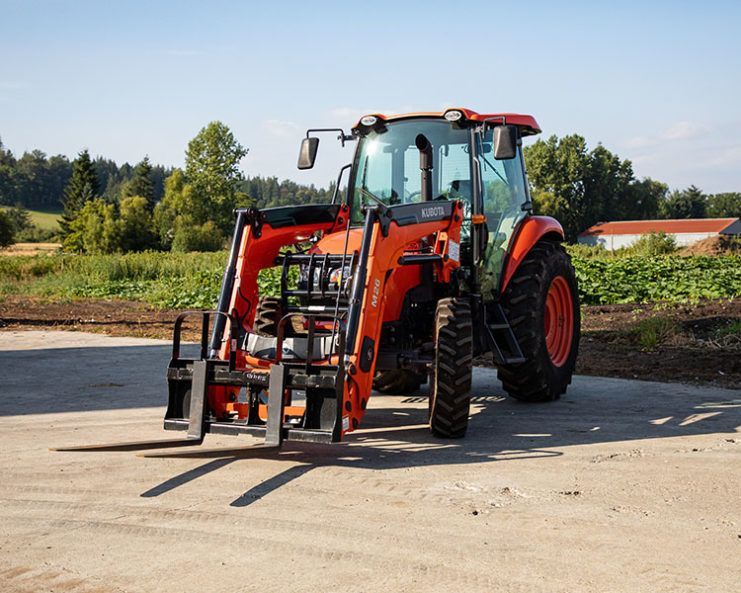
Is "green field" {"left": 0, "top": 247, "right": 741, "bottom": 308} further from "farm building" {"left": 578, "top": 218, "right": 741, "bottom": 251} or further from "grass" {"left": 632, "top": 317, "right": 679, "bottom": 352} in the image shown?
"farm building" {"left": 578, "top": 218, "right": 741, "bottom": 251}

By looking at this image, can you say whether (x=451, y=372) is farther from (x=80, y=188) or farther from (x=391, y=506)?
(x=80, y=188)

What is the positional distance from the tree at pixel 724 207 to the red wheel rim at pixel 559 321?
4930 inches

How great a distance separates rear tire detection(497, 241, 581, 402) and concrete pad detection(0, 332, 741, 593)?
0.34 meters

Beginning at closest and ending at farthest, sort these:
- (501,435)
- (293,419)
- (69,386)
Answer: (293,419), (501,435), (69,386)

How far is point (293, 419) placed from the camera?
20.6 feet

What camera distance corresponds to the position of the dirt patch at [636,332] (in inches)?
418

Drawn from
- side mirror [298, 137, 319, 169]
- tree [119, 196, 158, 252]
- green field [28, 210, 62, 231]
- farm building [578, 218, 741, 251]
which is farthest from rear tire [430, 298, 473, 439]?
green field [28, 210, 62, 231]

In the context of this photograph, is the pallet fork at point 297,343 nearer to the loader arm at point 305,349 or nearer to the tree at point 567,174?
the loader arm at point 305,349

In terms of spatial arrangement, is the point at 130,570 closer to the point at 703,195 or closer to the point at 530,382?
the point at 530,382

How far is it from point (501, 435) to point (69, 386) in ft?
16.8

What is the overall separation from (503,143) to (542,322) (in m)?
1.93

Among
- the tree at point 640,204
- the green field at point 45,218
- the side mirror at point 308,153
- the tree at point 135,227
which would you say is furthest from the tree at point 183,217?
the side mirror at point 308,153

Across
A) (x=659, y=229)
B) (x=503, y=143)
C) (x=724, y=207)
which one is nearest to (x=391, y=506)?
(x=503, y=143)

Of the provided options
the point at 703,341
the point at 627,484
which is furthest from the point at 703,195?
the point at 627,484
